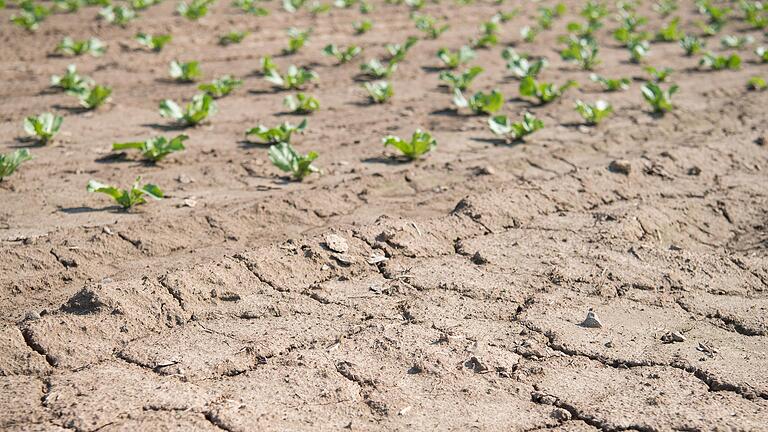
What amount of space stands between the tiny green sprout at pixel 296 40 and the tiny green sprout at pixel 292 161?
402 centimetres

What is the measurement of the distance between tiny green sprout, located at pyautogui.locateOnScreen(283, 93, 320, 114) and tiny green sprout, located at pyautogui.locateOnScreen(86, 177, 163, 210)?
7.25ft

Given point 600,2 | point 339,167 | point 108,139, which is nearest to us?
point 339,167

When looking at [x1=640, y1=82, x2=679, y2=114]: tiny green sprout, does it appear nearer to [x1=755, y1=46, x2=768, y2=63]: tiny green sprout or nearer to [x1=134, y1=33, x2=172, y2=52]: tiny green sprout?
[x1=755, y1=46, x2=768, y2=63]: tiny green sprout

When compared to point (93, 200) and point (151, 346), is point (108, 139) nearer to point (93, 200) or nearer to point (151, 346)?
point (93, 200)

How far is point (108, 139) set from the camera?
6066 mm

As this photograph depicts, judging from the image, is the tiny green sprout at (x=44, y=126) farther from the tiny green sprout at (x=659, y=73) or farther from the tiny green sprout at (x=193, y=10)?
the tiny green sprout at (x=659, y=73)

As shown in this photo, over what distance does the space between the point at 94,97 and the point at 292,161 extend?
228cm

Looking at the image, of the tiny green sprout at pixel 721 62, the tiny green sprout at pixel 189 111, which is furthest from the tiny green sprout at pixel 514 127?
the tiny green sprout at pixel 721 62

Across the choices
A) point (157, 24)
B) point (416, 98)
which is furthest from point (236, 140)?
point (157, 24)

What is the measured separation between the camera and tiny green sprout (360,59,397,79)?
805 cm

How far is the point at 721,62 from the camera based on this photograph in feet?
29.9

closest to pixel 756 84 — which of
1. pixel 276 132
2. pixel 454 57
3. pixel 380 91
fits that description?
pixel 454 57

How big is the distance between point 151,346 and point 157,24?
734 centimetres

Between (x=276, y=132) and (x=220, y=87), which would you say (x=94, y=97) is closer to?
(x=220, y=87)
